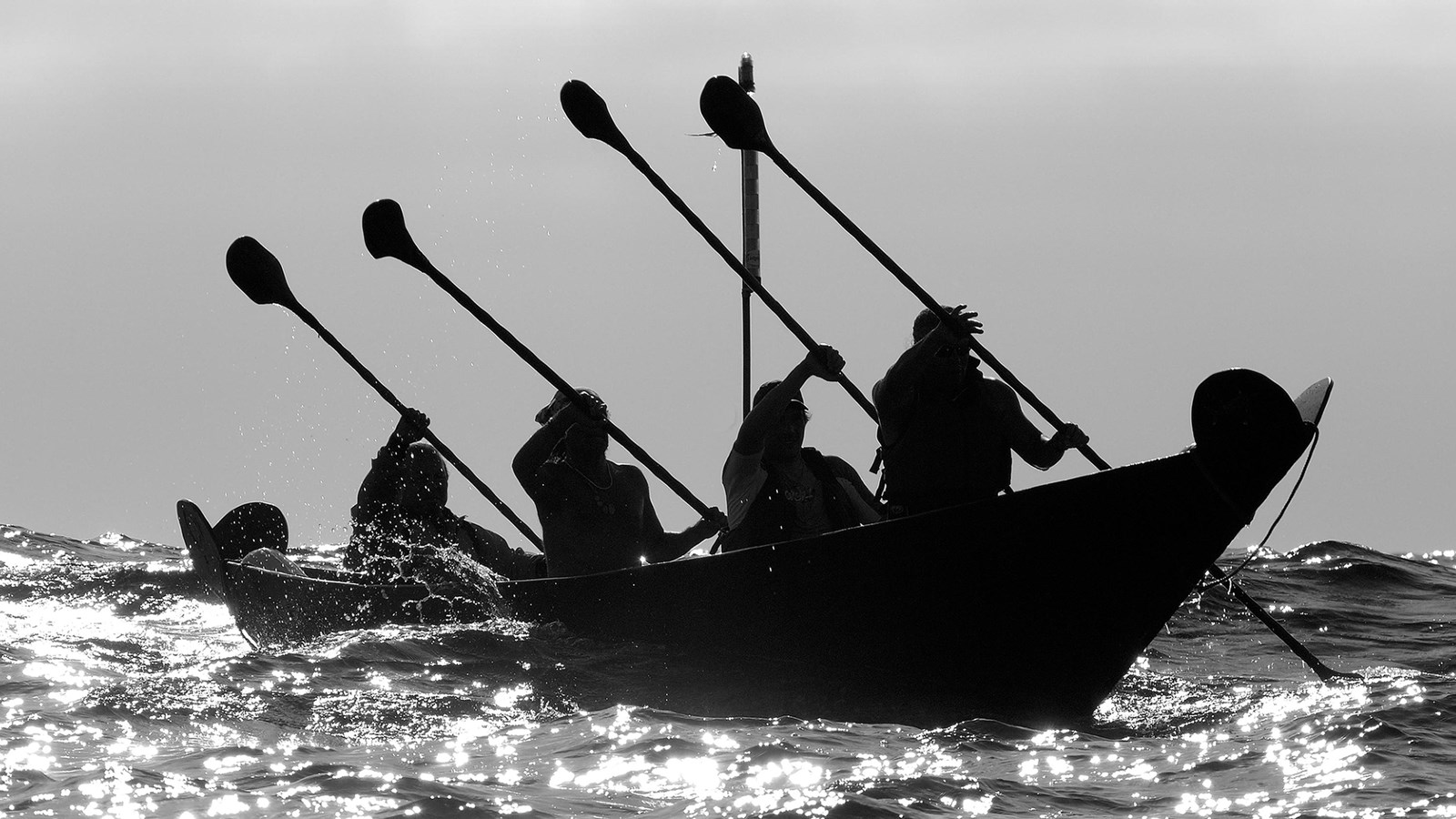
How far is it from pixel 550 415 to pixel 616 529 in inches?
27.6

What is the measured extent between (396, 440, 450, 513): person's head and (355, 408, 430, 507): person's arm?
0.24ft

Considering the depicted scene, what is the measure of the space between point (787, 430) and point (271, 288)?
450cm

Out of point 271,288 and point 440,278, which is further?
point 271,288

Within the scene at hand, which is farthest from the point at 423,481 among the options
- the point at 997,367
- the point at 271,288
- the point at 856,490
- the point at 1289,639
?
the point at 1289,639

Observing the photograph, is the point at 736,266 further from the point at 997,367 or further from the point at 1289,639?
the point at 1289,639

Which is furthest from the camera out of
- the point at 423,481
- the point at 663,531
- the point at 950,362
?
the point at 423,481

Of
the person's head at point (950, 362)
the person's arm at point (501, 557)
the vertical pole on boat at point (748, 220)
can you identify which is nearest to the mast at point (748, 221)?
the vertical pole on boat at point (748, 220)

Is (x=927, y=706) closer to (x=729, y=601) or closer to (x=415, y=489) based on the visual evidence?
(x=729, y=601)

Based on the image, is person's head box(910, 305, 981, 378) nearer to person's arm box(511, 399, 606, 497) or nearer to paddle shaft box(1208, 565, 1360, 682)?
paddle shaft box(1208, 565, 1360, 682)

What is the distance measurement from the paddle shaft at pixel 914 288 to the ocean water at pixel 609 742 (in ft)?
3.98

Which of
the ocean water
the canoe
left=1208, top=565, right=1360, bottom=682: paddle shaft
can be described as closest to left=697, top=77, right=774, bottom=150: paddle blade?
the canoe

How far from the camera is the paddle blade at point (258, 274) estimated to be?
393 inches

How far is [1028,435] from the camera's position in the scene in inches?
257

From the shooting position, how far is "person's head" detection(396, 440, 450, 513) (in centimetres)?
901
